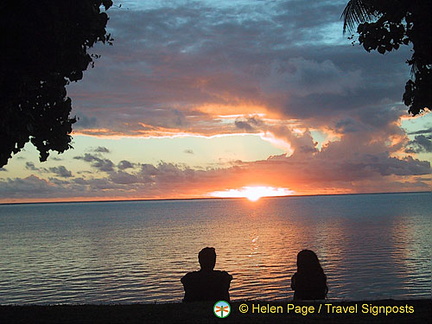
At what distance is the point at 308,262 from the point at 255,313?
1.73 meters

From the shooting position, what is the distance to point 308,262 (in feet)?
38.8

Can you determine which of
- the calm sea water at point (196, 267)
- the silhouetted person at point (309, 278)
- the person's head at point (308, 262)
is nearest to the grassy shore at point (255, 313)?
the silhouetted person at point (309, 278)

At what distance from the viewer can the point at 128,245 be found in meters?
82.8

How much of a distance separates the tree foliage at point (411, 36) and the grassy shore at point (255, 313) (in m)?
5.07

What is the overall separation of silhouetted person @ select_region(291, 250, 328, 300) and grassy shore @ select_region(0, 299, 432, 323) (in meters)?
0.46

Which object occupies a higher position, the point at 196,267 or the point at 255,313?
the point at 255,313

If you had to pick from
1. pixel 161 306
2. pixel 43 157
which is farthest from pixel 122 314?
pixel 43 157

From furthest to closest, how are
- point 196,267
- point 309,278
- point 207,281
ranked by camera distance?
point 196,267, point 207,281, point 309,278

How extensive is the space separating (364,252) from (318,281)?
55.3 metres

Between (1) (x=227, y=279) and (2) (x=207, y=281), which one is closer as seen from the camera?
(1) (x=227, y=279)

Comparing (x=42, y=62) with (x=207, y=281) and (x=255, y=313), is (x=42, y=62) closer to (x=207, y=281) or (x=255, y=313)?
(x=207, y=281)

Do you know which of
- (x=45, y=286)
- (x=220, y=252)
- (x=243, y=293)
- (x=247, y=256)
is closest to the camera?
(x=243, y=293)

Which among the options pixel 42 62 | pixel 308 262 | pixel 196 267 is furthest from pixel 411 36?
pixel 196 267

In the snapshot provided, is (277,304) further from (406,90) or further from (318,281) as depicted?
(406,90)
